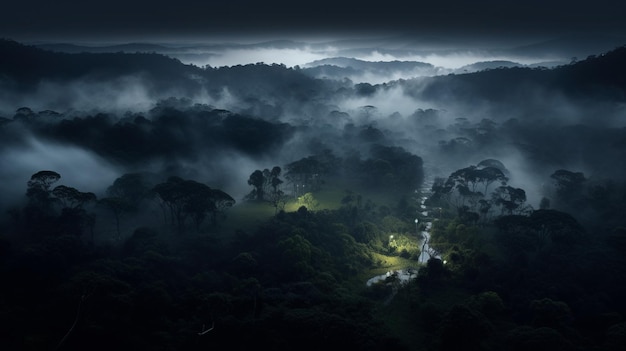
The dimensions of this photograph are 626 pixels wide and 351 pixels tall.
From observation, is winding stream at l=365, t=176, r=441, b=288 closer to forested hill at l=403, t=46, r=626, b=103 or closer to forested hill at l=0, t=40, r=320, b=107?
forested hill at l=403, t=46, r=626, b=103

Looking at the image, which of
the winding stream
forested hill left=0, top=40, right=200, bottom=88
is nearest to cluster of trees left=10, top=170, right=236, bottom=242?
the winding stream

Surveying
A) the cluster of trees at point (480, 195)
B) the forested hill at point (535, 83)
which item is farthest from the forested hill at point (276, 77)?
the cluster of trees at point (480, 195)

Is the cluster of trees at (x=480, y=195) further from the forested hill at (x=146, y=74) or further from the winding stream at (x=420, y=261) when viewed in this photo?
the forested hill at (x=146, y=74)

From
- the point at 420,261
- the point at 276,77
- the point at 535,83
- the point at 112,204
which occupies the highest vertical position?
the point at 535,83

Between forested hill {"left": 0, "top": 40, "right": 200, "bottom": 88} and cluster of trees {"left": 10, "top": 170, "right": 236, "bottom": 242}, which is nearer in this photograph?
cluster of trees {"left": 10, "top": 170, "right": 236, "bottom": 242}

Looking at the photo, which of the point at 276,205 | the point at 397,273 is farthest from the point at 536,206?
the point at 276,205

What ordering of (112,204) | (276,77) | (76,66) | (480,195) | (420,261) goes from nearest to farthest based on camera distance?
(112,204), (420,261), (480,195), (76,66), (276,77)

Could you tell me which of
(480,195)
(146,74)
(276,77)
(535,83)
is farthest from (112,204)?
(276,77)

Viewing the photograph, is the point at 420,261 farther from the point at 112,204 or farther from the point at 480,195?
the point at 112,204

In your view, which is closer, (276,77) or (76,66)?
(76,66)

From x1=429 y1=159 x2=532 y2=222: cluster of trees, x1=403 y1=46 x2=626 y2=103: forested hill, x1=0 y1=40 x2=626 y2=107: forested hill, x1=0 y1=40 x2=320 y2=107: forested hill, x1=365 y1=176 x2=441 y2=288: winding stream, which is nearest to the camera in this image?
x1=365 y1=176 x2=441 y2=288: winding stream

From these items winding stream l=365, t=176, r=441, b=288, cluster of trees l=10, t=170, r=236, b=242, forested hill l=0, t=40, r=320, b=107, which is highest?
forested hill l=0, t=40, r=320, b=107
